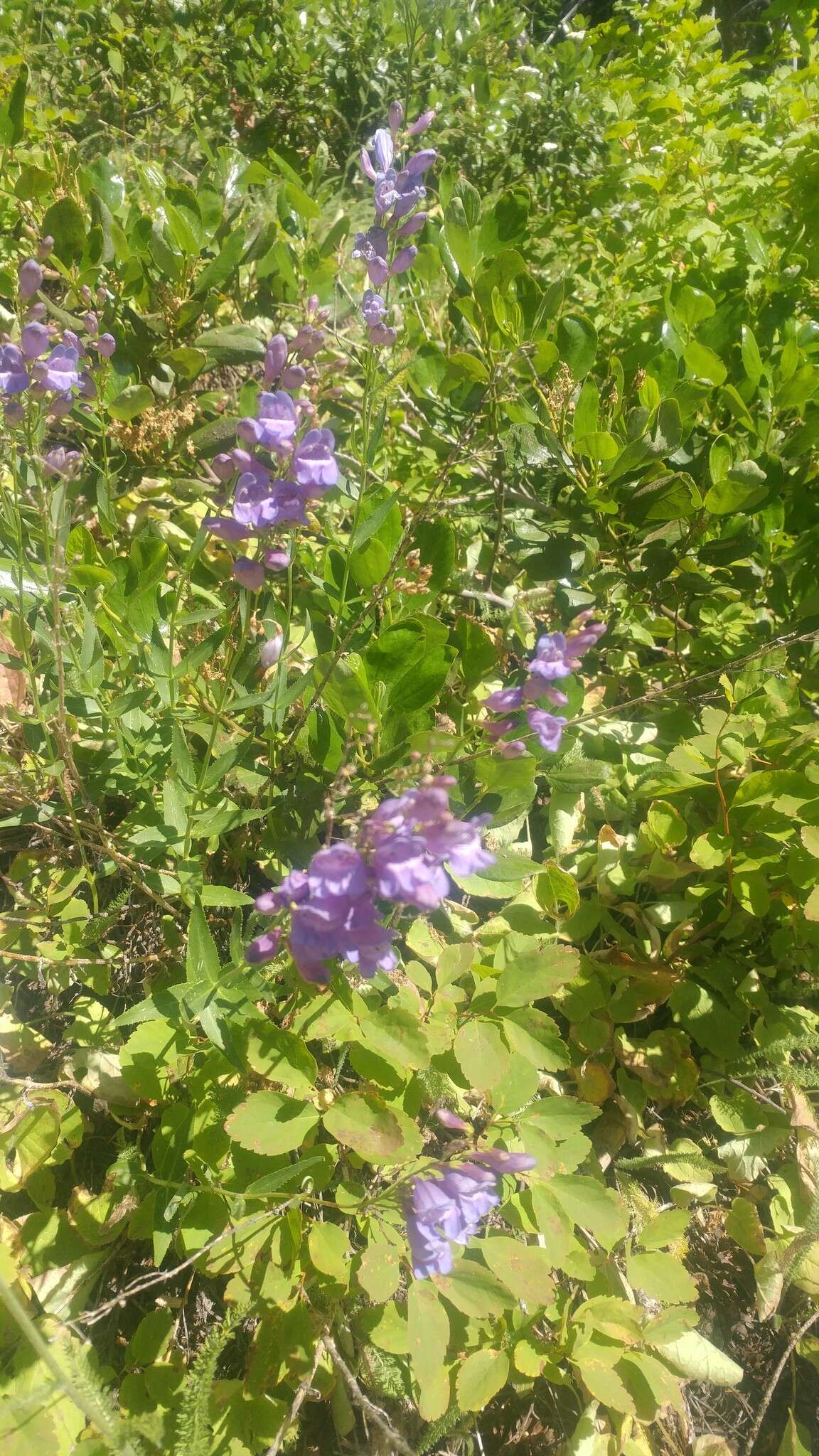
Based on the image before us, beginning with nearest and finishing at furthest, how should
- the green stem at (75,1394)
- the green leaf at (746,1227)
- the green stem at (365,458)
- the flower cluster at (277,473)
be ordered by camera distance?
the green stem at (75,1394) < the flower cluster at (277,473) < the green stem at (365,458) < the green leaf at (746,1227)

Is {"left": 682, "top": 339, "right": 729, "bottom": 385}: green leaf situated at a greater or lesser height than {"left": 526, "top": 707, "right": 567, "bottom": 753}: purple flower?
greater

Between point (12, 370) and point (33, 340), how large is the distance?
0.08m

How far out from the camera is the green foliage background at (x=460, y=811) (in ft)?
4.53

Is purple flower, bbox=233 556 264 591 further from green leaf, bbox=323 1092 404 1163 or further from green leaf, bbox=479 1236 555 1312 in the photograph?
green leaf, bbox=479 1236 555 1312

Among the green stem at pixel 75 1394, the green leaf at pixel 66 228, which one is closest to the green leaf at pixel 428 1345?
the green stem at pixel 75 1394

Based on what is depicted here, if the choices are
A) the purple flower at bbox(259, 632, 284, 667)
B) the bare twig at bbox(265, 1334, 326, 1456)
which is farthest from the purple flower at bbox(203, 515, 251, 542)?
the bare twig at bbox(265, 1334, 326, 1456)

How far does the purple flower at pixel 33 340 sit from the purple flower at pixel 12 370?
0.02 metres

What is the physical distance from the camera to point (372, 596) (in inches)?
63.6

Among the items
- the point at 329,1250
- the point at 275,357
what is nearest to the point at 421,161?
the point at 275,357

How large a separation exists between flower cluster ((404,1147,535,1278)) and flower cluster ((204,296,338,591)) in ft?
3.32

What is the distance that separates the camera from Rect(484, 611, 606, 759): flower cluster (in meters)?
1.26

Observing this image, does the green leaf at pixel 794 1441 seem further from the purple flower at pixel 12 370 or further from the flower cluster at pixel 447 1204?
the purple flower at pixel 12 370

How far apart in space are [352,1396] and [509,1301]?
435mm

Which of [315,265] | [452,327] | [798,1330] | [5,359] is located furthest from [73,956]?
[452,327]
